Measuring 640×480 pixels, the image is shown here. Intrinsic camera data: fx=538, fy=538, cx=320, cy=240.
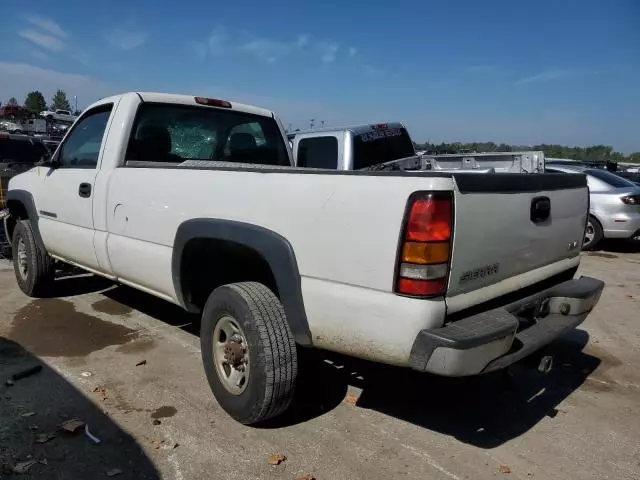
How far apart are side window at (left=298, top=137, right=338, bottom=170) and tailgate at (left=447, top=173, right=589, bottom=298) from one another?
172 inches

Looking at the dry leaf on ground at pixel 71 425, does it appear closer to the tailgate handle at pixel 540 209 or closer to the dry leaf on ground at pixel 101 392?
the dry leaf on ground at pixel 101 392

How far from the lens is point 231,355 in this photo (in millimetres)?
3088

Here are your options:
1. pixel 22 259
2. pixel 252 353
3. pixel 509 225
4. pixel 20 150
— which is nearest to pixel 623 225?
pixel 509 225

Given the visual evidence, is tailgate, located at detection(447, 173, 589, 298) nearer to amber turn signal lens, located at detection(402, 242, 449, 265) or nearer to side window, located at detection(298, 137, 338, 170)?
amber turn signal lens, located at detection(402, 242, 449, 265)

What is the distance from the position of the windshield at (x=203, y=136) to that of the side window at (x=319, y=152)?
242 centimetres

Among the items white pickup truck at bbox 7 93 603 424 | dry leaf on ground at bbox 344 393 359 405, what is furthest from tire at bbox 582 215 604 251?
dry leaf on ground at bbox 344 393 359 405

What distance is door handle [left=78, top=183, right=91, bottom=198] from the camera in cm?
425

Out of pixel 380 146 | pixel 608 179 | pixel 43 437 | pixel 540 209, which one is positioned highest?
pixel 380 146

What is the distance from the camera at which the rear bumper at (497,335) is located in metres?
2.30

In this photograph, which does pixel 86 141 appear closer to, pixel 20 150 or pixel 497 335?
pixel 497 335

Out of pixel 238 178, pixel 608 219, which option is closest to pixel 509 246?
pixel 238 178

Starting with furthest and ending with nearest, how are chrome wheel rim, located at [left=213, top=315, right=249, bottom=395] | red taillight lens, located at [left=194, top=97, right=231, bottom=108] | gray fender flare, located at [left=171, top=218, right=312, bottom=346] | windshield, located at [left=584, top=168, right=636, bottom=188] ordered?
1. windshield, located at [left=584, top=168, right=636, bottom=188]
2. red taillight lens, located at [left=194, top=97, right=231, bottom=108]
3. chrome wheel rim, located at [left=213, top=315, right=249, bottom=395]
4. gray fender flare, located at [left=171, top=218, right=312, bottom=346]

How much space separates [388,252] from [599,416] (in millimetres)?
2089

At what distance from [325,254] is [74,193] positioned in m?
2.83
